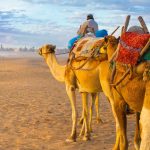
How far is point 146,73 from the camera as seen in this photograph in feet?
17.6

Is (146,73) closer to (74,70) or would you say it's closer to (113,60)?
(113,60)

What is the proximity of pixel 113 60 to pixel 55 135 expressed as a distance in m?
4.36

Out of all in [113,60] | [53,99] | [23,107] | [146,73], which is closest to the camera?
[146,73]

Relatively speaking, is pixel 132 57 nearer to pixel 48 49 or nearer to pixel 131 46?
pixel 131 46

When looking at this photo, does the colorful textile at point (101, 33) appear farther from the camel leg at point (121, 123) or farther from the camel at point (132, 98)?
the camel leg at point (121, 123)

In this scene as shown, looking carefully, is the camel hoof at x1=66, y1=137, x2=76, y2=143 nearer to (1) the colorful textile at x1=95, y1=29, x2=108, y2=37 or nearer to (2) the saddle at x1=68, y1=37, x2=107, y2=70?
(2) the saddle at x1=68, y1=37, x2=107, y2=70

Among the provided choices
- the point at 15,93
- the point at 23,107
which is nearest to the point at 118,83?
the point at 23,107

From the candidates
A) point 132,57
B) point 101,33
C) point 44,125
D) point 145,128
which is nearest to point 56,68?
point 101,33

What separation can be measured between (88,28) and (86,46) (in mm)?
1266

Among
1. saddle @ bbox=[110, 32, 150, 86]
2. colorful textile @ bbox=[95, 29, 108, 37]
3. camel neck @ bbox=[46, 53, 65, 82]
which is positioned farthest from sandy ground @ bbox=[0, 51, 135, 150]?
saddle @ bbox=[110, 32, 150, 86]

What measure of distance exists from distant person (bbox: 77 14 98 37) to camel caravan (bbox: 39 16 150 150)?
66cm

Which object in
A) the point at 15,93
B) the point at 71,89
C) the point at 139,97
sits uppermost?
the point at 139,97

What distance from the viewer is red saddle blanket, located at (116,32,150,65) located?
19.5ft

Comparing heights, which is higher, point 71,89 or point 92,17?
point 92,17
